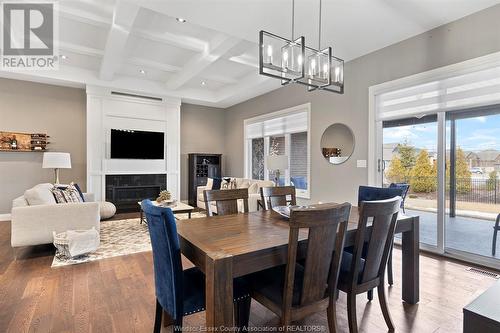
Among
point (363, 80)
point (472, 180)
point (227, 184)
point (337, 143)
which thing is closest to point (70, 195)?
point (227, 184)

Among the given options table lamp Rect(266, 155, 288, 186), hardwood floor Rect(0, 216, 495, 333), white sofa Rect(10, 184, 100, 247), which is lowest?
hardwood floor Rect(0, 216, 495, 333)

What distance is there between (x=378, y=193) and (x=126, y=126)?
5857mm

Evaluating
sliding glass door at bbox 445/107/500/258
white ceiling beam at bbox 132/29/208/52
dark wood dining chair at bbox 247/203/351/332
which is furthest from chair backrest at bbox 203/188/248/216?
white ceiling beam at bbox 132/29/208/52

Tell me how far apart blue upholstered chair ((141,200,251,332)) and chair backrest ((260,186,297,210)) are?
1.15 m

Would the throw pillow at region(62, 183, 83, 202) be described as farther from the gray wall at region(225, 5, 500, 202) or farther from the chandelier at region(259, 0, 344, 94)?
the gray wall at region(225, 5, 500, 202)

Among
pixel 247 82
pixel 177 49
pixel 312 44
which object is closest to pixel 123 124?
pixel 177 49

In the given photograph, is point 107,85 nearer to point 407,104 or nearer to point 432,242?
point 407,104

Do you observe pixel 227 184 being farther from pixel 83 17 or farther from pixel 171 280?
pixel 171 280

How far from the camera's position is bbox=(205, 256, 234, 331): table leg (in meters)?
1.27

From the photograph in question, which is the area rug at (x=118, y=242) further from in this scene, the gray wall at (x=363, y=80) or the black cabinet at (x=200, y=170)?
the gray wall at (x=363, y=80)

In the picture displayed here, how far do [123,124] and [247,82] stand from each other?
10.4 ft

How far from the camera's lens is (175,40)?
425 cm

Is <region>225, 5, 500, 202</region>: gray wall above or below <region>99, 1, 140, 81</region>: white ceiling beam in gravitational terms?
below

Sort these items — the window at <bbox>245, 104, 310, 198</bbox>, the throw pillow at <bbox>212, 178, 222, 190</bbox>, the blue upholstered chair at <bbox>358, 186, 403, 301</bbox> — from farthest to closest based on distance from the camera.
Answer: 1. the throw pillow at <bbox>212, 178, 222, 190</bbox>
2. the window at <bbox>245, 104, 310, 198</bbox>
3. the blue upholstered chair at <bbox>358, 186, 403, 301</bbox>
